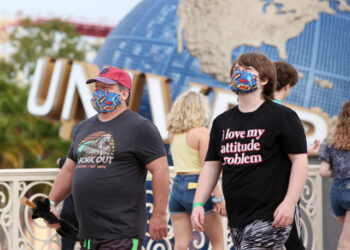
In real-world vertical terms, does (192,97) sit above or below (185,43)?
below

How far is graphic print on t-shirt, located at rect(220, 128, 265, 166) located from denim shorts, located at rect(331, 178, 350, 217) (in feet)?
5.73

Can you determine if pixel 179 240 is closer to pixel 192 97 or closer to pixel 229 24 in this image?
pixel 192 97

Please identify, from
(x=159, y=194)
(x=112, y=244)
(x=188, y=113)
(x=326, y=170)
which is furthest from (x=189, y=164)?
(x=112, y=244)

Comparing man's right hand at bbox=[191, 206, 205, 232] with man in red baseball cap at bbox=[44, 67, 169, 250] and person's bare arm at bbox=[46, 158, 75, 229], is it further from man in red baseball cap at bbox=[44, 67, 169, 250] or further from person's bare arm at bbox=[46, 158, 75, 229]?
person's bare arm at bbox=[46, 158, 75, 229]

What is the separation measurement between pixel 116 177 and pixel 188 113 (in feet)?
4.89

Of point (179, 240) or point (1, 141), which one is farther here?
point (1, 141)

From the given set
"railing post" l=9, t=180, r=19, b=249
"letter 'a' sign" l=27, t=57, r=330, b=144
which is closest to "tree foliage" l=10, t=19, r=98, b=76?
"letter 'a' sign" l=27, t=57, r=330, b=144

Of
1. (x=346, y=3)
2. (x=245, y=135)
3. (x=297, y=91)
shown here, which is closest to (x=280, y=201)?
(x=245, y=135)

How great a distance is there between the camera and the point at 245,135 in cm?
297

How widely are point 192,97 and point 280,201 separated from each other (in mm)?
1813

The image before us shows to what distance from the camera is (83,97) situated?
9.40 meters

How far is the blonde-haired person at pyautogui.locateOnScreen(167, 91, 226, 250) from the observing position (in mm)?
4494

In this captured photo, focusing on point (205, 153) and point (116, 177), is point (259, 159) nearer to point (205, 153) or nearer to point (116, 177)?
point (116, 177)

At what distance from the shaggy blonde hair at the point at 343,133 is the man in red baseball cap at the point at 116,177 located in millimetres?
1747
